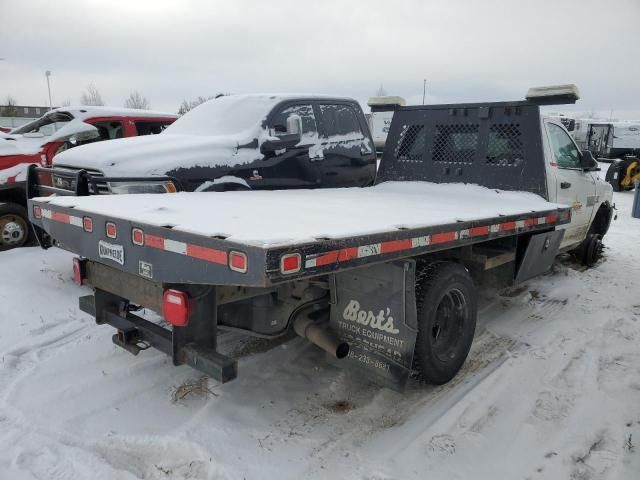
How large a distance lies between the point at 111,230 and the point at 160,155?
2402mm

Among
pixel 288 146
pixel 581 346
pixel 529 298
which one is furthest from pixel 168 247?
pixel 529 298

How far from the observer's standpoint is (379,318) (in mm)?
3383

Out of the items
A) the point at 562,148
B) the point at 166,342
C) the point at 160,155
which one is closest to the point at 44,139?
the point at 160,155

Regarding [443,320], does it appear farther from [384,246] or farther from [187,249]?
[187,249]

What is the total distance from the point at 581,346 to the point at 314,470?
2.88m

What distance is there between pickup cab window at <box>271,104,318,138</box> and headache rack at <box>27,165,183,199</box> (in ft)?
4.65

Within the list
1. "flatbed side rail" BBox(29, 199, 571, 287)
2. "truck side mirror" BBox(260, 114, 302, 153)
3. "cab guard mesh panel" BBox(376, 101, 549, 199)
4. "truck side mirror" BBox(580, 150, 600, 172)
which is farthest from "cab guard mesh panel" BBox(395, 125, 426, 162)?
"flatbed side rail" BBox(29, 199, 571, 287)

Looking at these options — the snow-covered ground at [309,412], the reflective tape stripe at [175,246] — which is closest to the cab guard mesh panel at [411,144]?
the snow-covered ground at [309,412]

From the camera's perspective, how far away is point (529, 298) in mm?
5926

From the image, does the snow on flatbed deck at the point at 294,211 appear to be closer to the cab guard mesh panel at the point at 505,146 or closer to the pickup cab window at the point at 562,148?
the cab guard mesh panel at the point at 505,146

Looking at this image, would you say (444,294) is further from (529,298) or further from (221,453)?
(529,298)

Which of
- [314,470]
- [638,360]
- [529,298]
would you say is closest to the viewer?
[314,470]

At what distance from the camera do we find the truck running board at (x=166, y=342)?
9.39ft

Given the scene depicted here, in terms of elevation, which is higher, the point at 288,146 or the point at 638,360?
the point at 288,146
